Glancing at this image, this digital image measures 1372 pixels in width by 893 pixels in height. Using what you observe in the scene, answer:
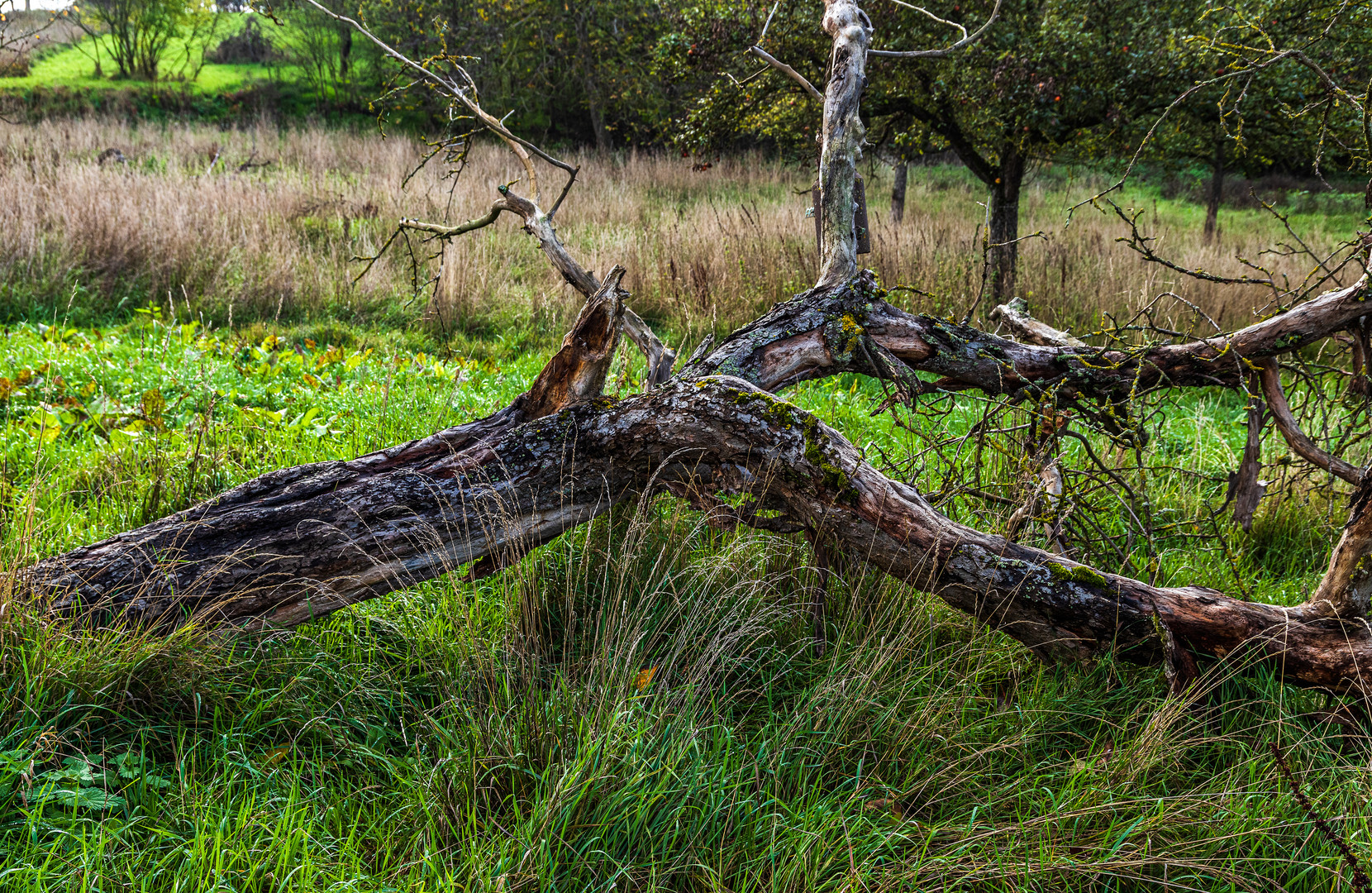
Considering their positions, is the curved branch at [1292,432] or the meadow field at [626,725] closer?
the meadow field at [626,725]

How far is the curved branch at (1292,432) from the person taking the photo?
101 inches

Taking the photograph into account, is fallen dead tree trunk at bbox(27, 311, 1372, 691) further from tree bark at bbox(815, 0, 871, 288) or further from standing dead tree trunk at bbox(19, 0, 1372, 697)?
tree bark at bbox(815, 0, 871, 288)

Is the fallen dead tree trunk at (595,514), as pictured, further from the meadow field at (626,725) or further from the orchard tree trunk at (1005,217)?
the orchard tree trunk at (1005,217)

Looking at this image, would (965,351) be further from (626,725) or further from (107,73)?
(107,73)

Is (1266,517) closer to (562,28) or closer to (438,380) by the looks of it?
(438,380)

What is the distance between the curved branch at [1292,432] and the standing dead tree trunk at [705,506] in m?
0.01

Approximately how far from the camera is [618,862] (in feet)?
5.52

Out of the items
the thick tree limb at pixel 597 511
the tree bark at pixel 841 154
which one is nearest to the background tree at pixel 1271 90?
the tree bark at pixel 841 154

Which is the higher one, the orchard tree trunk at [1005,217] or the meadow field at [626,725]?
the orchard tree trunk at [1005,217]

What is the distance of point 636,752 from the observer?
182cm

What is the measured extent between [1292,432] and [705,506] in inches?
84.7

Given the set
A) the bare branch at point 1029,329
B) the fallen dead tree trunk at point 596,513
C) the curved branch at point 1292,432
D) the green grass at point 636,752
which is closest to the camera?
the green grass at point 636,752

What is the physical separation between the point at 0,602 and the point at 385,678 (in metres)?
0.94

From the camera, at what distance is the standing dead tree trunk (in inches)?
86.7
